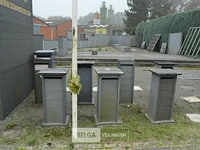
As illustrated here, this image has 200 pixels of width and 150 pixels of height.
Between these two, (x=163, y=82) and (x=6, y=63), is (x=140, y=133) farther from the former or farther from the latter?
(x=6, y=63)

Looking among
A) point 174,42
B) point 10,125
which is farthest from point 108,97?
point 174,42

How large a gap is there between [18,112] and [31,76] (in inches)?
64.4

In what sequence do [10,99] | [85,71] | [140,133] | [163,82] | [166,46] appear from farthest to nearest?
[166,46] → [85,71] → [10,99] → [163,82] → [140,133]

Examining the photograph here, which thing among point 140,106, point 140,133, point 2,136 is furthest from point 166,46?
point 2,136

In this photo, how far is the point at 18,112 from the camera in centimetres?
349

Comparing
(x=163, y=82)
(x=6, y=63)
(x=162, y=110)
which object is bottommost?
(x=162, y=110)

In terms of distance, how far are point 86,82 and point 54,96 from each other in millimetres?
1214

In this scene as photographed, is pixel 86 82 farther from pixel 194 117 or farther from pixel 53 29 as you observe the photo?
pixel 53 29

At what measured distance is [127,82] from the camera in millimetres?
4062

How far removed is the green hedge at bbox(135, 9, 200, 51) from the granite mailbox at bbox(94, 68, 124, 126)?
35.9 feet

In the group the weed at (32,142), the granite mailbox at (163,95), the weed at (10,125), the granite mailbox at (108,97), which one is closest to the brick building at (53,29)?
the weed at (10,125)

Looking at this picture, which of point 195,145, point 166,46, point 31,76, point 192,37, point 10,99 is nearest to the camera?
point 195,145

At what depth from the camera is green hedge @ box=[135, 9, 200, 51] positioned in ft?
39.0

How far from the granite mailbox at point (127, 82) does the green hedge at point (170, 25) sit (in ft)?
32.2
